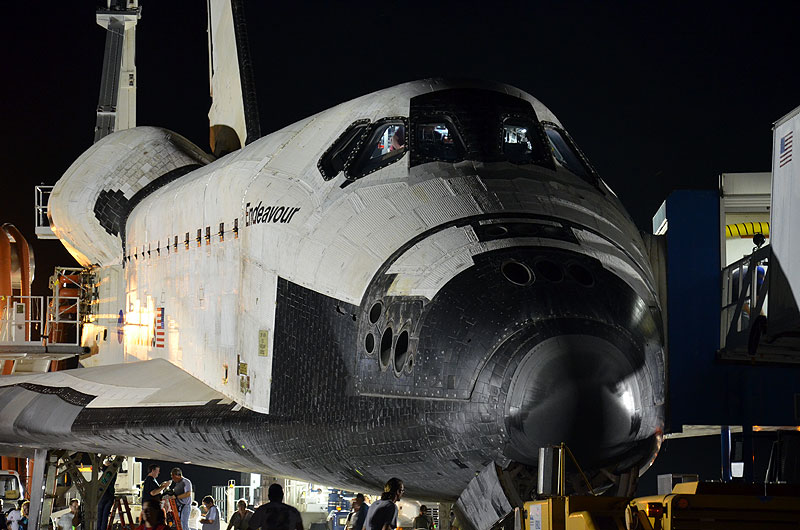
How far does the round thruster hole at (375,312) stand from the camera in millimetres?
4668

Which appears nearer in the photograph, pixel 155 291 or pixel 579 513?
pixel 579 513

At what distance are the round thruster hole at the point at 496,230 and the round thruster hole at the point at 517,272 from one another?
0.83 feet

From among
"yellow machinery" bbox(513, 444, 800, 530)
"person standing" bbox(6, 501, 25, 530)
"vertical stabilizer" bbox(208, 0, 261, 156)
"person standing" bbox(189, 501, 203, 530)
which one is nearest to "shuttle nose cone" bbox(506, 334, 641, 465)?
"yellow machinery" bbox(513, 444, 800, 530)

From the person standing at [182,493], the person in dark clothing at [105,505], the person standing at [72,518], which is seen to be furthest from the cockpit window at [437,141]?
the person standing at [72,518]

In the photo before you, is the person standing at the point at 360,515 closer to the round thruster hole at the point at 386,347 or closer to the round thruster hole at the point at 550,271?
the round thruster hole at the point at 386,347

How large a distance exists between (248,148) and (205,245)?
2.50 feet

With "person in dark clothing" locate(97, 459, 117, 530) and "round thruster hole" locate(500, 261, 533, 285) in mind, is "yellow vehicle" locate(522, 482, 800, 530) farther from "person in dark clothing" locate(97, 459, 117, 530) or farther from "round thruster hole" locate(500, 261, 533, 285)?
→ "person in dark clothing" locate(97, 459, 117, 530)

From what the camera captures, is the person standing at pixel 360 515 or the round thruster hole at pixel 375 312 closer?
the round thruster hole at pixel 375 312

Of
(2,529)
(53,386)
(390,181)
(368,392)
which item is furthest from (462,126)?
(2,529)

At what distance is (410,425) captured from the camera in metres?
4.45

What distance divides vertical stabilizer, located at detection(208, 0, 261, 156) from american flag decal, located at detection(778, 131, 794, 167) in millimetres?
5723

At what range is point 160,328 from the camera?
27.1ft

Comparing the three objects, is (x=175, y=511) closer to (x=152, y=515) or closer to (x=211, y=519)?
(x=211, y=519)

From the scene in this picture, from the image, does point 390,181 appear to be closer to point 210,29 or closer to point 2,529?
point 2,529
